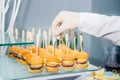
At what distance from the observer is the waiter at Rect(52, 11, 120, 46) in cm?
69

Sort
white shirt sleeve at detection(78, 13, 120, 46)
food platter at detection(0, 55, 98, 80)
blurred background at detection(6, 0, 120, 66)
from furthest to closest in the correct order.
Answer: blurred background at detection(6, 0, 120, 66)
food platter at detection(0, 55, 98, 80)
white shirt sleeve at detection(78, 13, 120, 46)

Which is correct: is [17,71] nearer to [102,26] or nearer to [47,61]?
[47,61]

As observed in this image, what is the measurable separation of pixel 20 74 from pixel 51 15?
2.19 feet

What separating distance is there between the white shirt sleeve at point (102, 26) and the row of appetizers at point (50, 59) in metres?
0.20

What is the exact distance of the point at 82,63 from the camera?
89 centimetres

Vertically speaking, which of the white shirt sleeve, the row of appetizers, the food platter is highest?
the white shirt sleeve

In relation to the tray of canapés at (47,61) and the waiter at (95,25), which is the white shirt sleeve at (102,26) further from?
the tray of canapés at (47,61)

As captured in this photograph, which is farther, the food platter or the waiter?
the food platter

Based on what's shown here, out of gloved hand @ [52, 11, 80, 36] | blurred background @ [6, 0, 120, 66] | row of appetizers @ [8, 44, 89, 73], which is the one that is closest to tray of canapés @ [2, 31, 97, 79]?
row of appetizers @ [8, 44, 89, 73]

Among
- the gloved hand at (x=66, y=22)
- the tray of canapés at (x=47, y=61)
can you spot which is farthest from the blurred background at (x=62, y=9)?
the gloved hand at (x=66, y=22)

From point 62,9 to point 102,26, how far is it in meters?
0.76

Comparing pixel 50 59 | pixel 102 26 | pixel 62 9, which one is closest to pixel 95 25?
pixel 102 26

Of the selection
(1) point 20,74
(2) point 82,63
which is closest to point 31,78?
(1) point 20,74

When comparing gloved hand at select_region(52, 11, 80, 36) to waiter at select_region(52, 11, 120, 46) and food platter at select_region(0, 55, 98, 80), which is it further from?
food platter at select_region(0, 55, 98, 80)
